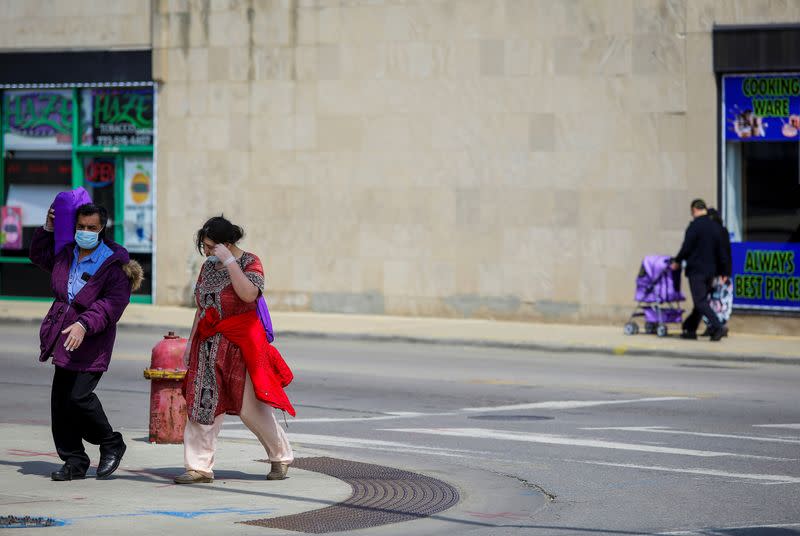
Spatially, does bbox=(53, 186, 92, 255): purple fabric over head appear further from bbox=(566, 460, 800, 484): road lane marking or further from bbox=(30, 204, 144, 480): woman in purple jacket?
bbox=(566, 460, 800, 484): road lane marking

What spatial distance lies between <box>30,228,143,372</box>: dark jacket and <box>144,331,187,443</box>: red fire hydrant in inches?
54.4

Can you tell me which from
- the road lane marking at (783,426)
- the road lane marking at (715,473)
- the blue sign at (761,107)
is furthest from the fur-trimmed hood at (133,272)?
the blue sign at (761,107)

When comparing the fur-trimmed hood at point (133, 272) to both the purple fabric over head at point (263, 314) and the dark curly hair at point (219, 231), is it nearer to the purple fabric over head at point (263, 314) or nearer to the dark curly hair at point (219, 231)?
the dark curly hair at point (219, 231)

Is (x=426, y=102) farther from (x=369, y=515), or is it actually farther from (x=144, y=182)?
(x=369, y=515)

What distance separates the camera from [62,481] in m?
10.5

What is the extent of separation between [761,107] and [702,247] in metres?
2.90

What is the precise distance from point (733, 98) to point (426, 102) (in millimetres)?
5071

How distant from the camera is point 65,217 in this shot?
1073 centimetres

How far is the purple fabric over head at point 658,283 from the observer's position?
23312mm

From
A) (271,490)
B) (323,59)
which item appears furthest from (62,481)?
(323,59)

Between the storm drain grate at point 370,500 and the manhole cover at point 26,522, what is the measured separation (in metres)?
1.08

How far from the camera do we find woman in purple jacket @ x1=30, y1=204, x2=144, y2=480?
1051 cm

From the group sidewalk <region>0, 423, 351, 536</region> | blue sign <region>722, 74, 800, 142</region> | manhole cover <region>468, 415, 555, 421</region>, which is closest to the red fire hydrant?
sidewalk <region>0, 423, 351, 536</region>

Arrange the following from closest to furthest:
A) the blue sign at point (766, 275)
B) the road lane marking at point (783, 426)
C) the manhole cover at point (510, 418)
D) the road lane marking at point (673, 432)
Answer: the road lane marking at point (673, 432), the road lane marking at point (783, 426), the manhole cover at point (510, 418), the blue sign at point (766, 275)
